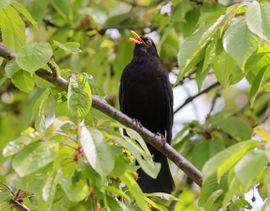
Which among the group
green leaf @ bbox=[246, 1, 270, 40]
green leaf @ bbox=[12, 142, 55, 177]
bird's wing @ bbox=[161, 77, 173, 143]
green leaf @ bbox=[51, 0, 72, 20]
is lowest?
bird's wing @ bbox=[161, 77, 173, 143]

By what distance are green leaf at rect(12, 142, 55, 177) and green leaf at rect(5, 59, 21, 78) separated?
790 millimetres

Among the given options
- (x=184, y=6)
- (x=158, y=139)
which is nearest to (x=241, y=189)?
(x=158, y=139)

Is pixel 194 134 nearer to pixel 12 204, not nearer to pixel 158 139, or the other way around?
pixel 158 139

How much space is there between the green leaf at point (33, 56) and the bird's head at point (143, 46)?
2.51 m

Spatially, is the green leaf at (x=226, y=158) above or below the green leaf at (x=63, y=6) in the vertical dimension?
above

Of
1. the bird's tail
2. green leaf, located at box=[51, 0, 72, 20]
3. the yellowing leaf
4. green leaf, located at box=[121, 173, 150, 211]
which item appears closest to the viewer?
the yellowing leaf

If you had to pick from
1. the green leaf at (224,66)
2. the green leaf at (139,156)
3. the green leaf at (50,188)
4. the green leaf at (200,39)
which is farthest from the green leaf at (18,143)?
the green leaf at (224,66)

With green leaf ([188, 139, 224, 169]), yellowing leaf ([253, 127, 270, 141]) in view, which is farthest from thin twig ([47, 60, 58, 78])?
green leaf ([188, 139, 224, 169])

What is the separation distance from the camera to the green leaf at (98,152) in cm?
Result: 260

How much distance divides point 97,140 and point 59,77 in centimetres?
89

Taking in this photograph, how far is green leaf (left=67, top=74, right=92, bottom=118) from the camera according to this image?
10.6 ft

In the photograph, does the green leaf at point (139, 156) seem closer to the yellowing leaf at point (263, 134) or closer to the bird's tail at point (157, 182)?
the yellowing leaf at point (263, 134)

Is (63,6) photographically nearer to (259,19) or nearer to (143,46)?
(143,46)

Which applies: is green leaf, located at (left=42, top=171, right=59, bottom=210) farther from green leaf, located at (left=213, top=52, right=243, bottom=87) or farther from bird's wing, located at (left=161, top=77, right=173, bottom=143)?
bird's wing, located at (left=161, top=77, right=173, bottom=143)
